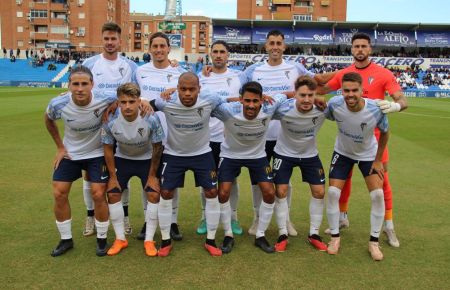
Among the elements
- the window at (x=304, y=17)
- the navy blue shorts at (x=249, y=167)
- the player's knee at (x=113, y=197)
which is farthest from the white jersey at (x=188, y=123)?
the window at (x=304, y=17)

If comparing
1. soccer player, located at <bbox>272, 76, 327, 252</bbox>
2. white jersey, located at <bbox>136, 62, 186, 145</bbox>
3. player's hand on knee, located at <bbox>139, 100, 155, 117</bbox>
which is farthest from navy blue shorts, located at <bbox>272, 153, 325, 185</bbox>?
player's hand on knee, located at <bbox>139, 100, 155, 117</bbox>

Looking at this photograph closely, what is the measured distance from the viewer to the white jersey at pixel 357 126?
4.89 m

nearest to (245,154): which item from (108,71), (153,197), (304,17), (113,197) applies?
(153,197)

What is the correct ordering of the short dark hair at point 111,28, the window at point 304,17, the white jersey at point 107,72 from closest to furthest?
the short dark hair at point 111,28 < the white jersey at point 107,72 < the window at point 304,17

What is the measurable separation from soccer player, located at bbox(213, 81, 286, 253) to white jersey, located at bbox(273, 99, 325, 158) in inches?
5.8

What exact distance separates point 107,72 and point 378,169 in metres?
3.55

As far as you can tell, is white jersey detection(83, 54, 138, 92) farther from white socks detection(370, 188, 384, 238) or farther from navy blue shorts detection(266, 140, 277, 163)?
white socks detection(370, 188, 384, 238)

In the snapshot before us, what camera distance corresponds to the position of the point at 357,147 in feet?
16.7

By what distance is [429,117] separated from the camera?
20.0m

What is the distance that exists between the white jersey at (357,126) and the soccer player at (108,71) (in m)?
2.68

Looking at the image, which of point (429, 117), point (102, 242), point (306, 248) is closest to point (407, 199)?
point (306, 248)

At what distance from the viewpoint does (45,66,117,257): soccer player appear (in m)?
4.79

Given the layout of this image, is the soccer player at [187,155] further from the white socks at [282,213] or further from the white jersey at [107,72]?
the white jersey at [107,72]

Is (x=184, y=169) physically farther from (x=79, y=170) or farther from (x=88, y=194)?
(x=88, y=194)
